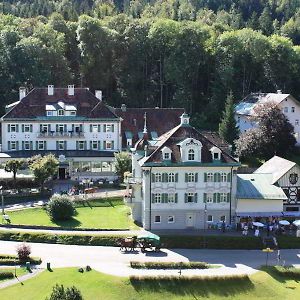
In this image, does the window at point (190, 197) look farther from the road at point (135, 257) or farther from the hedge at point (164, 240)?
the road at point (135, 257)

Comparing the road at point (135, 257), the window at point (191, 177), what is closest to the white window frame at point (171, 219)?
the window at point (191, 177)

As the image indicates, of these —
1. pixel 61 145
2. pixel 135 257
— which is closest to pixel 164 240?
pixel 135 257

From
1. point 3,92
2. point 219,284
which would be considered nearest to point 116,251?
point 219,284

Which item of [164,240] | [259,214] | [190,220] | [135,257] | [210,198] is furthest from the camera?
[259,214]

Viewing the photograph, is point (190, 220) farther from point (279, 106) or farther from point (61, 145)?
point (279, 106)

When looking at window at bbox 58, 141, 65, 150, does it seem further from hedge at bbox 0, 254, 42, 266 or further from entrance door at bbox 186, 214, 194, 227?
hedge at bbox 0, 254, 42, 266

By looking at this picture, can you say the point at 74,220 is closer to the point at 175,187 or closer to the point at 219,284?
the point at 175,187
